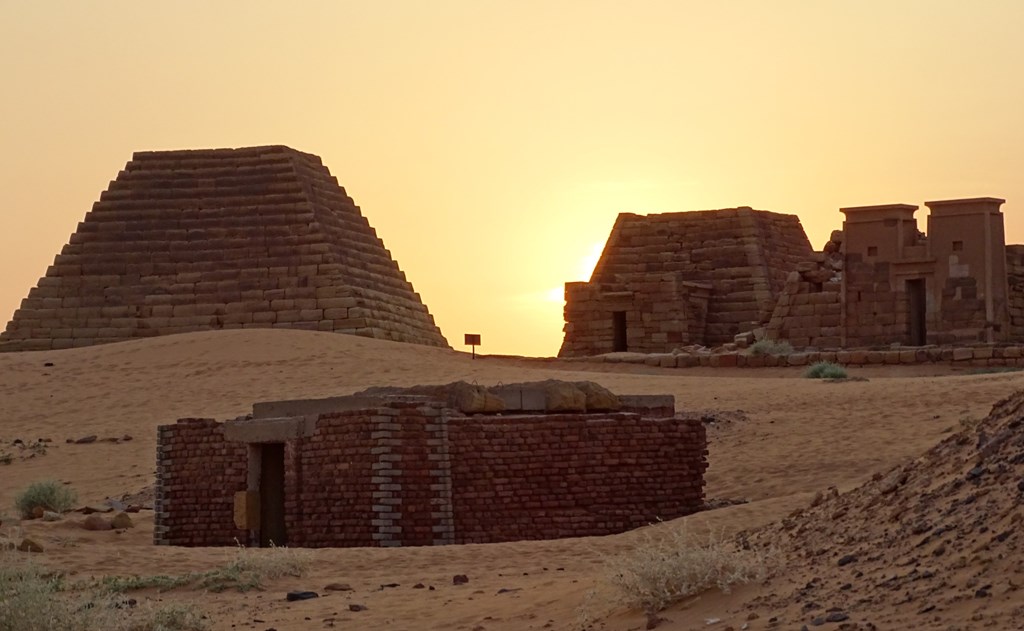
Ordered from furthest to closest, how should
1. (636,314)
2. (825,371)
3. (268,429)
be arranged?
1. (636,314)
2. (825,371)
3. (268,429)

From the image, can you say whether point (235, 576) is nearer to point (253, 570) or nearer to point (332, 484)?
point (253, 570)

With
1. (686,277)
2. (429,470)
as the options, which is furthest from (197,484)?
(686,277)

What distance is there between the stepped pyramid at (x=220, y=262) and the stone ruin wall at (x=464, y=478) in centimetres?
2692

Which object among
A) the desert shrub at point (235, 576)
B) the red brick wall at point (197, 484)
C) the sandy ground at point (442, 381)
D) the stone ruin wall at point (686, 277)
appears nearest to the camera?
the sandy ground at point (442, 381)

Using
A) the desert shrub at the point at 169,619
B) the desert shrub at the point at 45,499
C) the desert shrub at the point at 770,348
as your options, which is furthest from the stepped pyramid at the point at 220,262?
the desert shrub at the point at 169,619

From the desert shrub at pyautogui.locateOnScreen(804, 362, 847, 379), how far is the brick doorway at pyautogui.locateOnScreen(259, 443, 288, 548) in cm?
1677

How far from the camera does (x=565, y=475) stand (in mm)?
16031

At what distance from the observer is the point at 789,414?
26.2 metres

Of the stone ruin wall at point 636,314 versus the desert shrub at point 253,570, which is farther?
the stone ruin wall at point 636,314

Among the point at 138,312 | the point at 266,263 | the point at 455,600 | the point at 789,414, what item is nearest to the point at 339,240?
the point at 266,263

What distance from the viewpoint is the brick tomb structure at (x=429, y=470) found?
50.8 feet

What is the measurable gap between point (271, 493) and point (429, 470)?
1.91m

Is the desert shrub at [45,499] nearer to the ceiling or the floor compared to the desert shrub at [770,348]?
nearer to the floor

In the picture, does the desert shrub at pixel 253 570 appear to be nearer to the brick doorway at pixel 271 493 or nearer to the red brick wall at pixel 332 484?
the red brick wall at pixel 332 484
